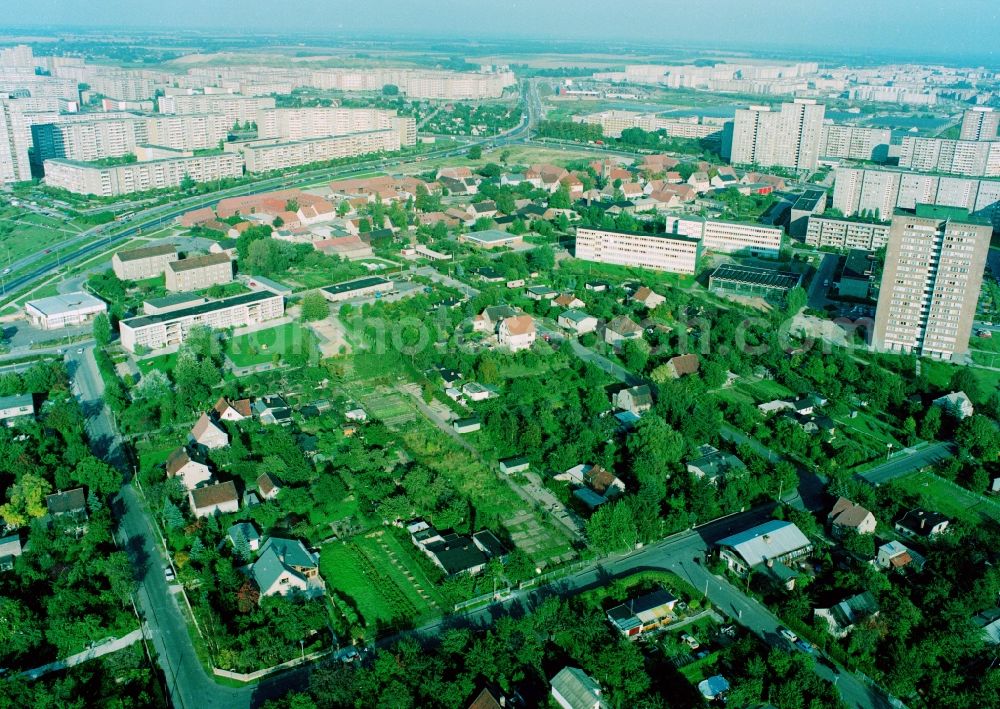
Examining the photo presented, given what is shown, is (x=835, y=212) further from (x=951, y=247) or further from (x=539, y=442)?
(x=539, y=442)

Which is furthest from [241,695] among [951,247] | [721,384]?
[951,247]

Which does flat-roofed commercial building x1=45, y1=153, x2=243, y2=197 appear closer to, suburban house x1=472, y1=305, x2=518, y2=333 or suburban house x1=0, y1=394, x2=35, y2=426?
suburban house x1=0, y1=394, x2=35, y2=426

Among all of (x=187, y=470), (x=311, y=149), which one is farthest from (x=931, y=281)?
(x=311, y=149)

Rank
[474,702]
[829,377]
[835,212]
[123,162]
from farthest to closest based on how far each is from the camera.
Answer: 1. [123,162]
2. [835,212]
3. [829,377]
4. [474,702]

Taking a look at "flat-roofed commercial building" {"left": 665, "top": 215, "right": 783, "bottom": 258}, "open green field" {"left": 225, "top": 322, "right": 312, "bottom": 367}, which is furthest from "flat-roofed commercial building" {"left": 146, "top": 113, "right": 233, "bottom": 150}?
"flat-roofed commercial building" {"left": 665, "top": 215, "right": 783, "bottom": 258}

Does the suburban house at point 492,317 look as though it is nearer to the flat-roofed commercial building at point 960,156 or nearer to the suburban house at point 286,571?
the suburban house at point 286,571
